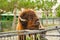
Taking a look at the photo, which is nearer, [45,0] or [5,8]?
[5,8]

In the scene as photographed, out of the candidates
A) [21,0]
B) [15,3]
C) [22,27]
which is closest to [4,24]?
[15,3]

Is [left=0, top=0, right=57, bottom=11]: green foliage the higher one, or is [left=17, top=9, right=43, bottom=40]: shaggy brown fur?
[left=17, top=9, right=43, bottom=40]: shaggy brown fur

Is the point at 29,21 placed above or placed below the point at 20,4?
above

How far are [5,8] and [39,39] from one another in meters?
12.9

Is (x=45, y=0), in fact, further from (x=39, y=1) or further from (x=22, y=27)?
(x=22, y=27)

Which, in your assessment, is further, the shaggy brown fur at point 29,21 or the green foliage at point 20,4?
the green foliage at point 20,4

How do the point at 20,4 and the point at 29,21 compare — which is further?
the point at 20,4

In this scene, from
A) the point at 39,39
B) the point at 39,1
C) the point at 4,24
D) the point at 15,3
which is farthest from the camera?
the point at 39,1

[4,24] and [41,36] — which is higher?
[41,36]

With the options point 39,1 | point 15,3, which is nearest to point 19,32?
point 15,3

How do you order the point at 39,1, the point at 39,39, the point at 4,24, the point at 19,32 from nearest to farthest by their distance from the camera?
the point at 19,32
the point at 39,39
the point at 4,24
the point at 39,1

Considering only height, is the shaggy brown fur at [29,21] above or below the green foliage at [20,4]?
above

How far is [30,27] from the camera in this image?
3119 millimetres

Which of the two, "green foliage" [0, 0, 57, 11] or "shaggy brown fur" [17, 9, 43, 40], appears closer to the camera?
"shaggy brown fur" [17, 9, 43, 40]
